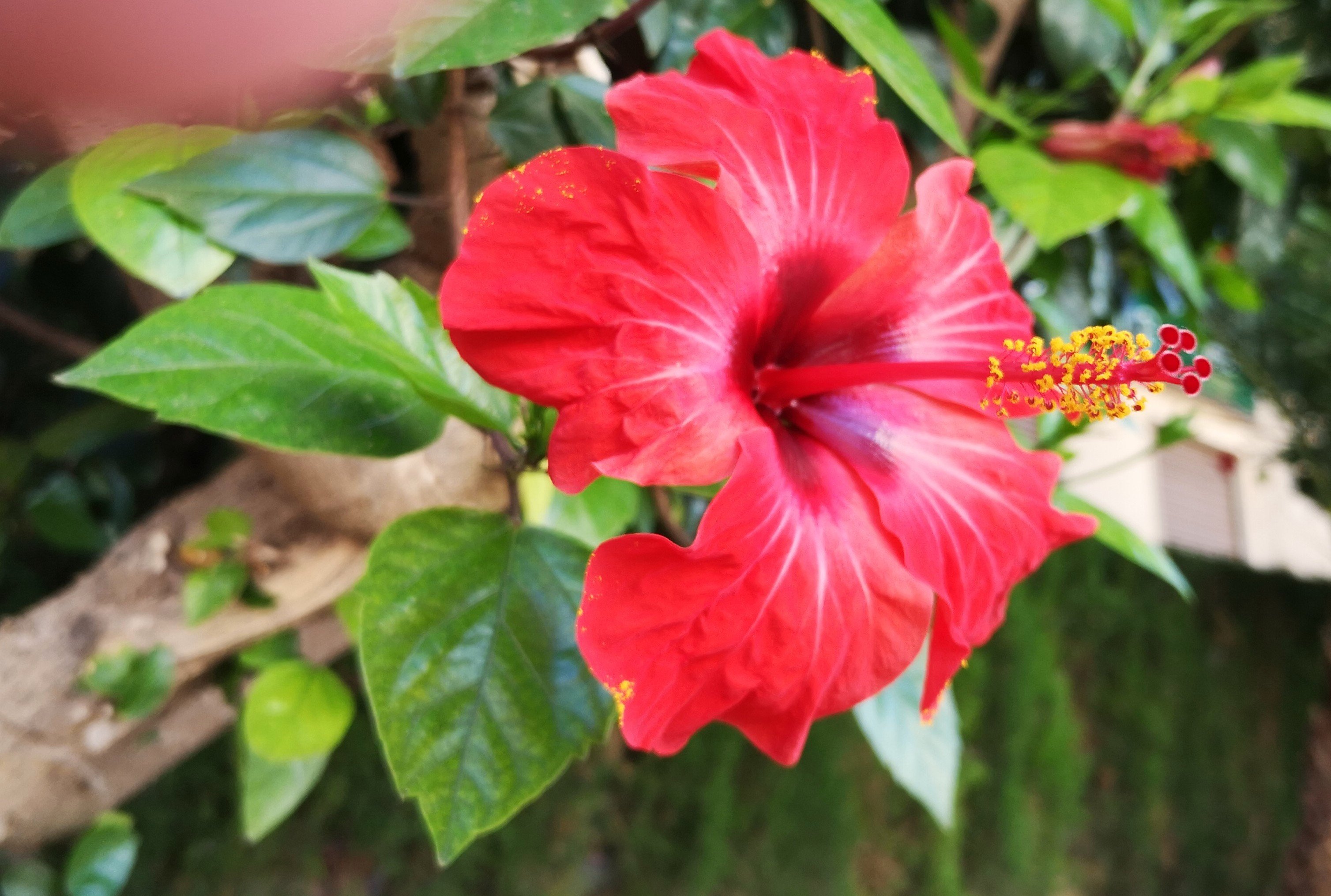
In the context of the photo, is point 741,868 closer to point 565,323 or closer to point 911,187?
point 911,187

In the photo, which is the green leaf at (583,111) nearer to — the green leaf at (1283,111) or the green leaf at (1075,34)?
the green leaf at (1075,34)

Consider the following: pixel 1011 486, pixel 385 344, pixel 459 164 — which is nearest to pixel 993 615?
pixel 1011 486

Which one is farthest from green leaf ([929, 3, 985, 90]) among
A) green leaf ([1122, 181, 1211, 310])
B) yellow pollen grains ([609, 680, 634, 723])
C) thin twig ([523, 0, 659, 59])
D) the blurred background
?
yellow pollen grains ([609, 680, 634, 723])

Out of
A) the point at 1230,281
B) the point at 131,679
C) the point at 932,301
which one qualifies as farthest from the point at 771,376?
the point at 1230,281

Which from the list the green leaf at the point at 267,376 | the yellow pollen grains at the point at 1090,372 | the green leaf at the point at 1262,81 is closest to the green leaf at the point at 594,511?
the green leaf at the point at 267,376

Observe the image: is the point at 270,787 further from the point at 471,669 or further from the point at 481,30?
the point at 481,30
